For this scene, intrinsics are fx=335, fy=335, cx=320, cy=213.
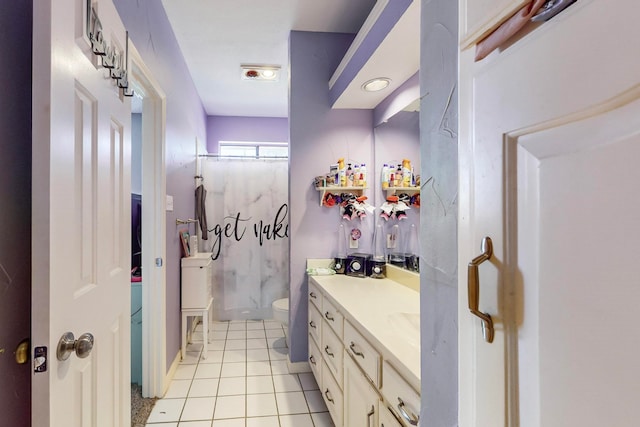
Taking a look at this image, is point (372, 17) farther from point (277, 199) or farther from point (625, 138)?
point (277, 199)

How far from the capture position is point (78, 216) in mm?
914

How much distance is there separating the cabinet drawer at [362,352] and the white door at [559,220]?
657mm

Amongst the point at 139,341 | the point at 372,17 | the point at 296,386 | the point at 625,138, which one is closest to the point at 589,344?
the point at 625,138

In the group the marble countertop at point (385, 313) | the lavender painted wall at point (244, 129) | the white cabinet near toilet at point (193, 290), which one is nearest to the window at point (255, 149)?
the lavender painted wall at point (244, 129)

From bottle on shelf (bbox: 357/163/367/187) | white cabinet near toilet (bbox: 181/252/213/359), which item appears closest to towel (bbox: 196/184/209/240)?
white cabinet near toilet (bbox: 181/252/213/359)

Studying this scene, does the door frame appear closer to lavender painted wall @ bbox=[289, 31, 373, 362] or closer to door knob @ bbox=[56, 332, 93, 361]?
lavender painted wall @ bbox=[289, 31, 373, 362]

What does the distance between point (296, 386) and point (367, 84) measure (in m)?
2.11

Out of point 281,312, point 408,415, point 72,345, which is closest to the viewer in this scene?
point 72,345

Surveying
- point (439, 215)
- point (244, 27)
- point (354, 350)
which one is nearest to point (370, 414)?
point (354, 350)

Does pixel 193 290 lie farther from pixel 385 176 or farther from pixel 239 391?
pixel 385 176

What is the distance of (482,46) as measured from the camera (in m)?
0.54

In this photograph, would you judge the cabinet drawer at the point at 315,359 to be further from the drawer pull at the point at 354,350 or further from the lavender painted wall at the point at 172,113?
the lavender painted wall at the point at 172,113

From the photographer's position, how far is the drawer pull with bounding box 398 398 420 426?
0.90 metres

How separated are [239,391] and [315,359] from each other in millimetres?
561
